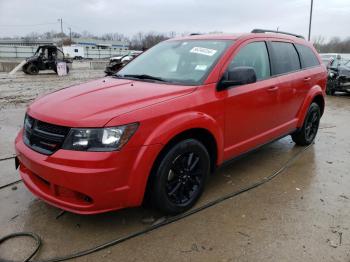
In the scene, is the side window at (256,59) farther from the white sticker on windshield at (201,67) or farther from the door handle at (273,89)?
the white sticker on windshield at (201,67)

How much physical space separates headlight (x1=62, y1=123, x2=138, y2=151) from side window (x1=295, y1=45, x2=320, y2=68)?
3.49 meters

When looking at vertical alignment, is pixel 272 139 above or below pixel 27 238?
above

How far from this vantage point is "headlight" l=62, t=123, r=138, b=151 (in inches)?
106

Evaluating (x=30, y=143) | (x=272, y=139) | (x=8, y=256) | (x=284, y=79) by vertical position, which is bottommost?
(x=8, y=256)

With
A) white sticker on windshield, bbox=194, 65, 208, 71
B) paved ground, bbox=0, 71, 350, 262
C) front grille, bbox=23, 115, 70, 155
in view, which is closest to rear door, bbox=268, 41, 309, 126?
paved ground, bbox=0, 71, 350, 262

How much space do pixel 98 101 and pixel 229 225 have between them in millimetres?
1637

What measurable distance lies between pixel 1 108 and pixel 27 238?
7.41 meters

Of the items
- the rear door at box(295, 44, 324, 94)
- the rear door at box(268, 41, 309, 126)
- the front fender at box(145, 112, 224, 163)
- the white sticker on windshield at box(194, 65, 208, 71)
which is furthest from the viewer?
the rear door at box(295, 44, 324, 94)

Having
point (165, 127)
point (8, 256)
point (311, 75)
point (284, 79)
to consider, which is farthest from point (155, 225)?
point (311, 75)

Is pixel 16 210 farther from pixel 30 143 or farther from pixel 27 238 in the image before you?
pixel 30 143

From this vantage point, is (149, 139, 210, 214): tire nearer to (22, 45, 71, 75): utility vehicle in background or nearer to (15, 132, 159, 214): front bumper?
(15, 132, 159, 214): front bumper

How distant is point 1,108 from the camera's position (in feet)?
30.8

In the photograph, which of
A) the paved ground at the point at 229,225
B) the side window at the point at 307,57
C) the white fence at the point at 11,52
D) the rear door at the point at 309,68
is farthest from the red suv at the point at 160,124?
the white fence at the point at 11,52

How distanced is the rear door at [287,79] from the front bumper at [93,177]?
2.33 metres
